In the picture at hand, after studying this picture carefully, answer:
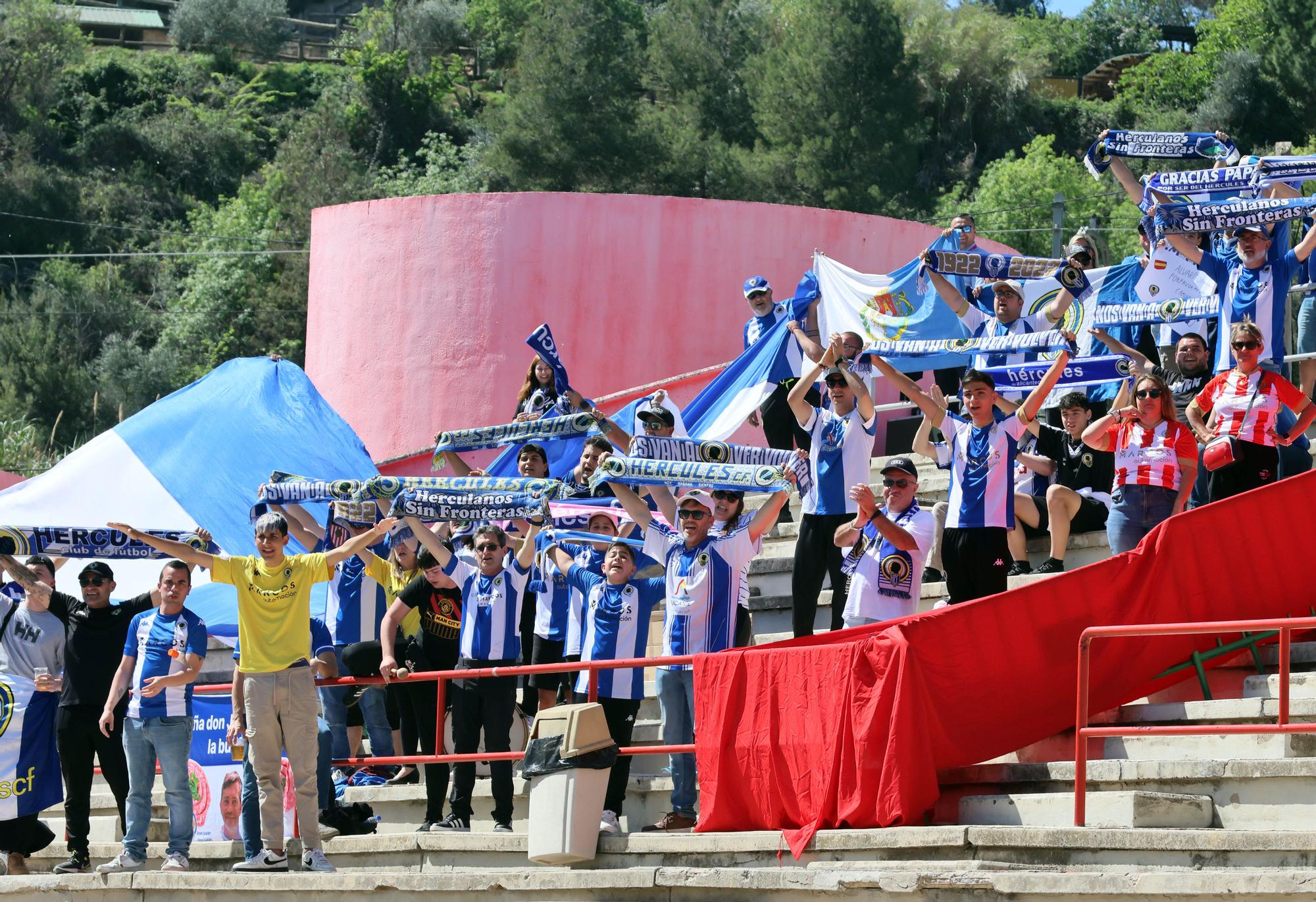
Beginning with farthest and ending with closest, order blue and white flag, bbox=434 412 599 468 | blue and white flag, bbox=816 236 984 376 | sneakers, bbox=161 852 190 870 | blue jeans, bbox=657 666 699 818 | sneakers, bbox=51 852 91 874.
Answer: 1. blue and white flag, bbox=816 236 984 376
2. blue and white flag, bbox=434 412 599 468
3. sneakers, bbox=51 852 91 874
4. sneakers, bbox=161 852 190 870
5. blue jeans, bbox=657 666 699 818

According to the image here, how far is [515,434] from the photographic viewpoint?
12617 millimetres

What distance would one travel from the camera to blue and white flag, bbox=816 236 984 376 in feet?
51.1

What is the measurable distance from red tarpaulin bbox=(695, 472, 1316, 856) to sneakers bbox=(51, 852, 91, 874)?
4.34 metres

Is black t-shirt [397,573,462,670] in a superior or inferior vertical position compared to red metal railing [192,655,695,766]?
superior

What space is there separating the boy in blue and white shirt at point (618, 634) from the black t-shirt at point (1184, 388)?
3.93 metres

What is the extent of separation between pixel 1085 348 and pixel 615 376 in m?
8.08

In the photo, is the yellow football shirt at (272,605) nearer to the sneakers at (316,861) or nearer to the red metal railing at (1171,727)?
the sneakers at (316,861)

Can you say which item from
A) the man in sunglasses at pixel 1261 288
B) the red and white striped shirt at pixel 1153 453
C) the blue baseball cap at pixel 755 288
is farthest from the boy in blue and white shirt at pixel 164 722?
the man in sunglasses at pixel 1261 288

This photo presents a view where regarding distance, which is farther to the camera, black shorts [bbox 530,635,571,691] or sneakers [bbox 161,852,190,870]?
black shorts [bbox 530,635,571,691]

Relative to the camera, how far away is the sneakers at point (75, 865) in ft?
35.3

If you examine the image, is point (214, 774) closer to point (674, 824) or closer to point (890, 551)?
point (674, 824)

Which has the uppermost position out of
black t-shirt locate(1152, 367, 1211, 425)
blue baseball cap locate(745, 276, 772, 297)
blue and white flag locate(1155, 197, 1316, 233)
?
blue baseball cap locate(745, 276, 772, 297)

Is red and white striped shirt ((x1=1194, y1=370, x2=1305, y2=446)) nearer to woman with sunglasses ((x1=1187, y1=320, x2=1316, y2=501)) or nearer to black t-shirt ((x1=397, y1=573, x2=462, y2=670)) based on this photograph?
woman with sunglasses ((x1=1187, y1=320, x2=1316, y2=501))

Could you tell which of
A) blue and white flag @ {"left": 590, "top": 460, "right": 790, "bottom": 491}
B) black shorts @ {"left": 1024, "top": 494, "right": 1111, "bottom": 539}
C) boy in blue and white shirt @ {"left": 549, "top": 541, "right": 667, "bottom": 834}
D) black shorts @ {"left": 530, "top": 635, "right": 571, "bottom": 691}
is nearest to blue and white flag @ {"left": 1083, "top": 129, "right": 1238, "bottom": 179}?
black shorts @ {"left": 1024, "top": 494, "right": 1111, "bottom": 539}
